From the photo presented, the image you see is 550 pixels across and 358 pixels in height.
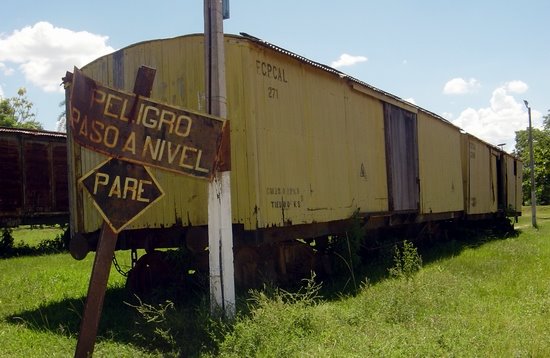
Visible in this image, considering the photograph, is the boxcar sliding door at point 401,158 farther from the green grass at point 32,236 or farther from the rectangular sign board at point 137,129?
the green grass at point 32,236

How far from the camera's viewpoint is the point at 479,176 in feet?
58.5

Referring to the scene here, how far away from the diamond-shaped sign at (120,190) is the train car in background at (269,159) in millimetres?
1260

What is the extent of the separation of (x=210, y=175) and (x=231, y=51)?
2424mm

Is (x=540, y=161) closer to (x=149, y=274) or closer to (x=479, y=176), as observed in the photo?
(x=479, y=176)

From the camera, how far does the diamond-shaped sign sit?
417cm

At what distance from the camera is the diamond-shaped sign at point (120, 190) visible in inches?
164

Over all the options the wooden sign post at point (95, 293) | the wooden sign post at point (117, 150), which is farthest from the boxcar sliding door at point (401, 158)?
the wooden sign post at point (95, 293)

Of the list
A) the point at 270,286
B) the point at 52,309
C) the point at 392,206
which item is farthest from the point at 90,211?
the point at 392,206

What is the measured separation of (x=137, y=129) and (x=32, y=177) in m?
12.0

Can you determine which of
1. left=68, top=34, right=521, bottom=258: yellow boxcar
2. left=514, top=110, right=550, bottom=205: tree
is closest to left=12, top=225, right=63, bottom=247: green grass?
left=68, top=34, right=521, bottom=258: yellow boxcar

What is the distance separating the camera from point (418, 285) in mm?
7270

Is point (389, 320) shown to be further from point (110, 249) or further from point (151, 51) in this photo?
point (151, 51)

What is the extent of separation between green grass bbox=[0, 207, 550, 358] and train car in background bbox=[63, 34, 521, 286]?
0.91 metres

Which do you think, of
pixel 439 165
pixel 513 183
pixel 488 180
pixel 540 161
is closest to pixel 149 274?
pixel 439 165
